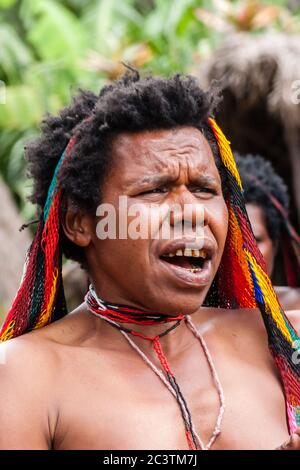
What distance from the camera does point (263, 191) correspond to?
4.71m

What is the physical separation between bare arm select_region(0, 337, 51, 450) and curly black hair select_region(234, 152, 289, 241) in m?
2.56

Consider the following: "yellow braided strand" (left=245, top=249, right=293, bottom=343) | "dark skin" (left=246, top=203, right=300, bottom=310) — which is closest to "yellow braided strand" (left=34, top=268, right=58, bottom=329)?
"yellow braided strand" (left=245, top=249, right=293, bottom=343)

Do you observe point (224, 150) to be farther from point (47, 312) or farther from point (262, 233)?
point (262, 233)

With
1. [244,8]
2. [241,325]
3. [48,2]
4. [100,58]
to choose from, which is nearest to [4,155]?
[48,2]

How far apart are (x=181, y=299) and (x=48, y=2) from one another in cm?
944

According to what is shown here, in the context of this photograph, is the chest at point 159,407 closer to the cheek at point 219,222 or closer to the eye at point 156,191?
the cheek at point 219,222

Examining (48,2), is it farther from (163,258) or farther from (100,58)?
(163,258)

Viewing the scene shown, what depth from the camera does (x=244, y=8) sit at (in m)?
7.70

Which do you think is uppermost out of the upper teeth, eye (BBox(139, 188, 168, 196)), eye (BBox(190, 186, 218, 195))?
eye (BBox(190, 186, 218, 195))

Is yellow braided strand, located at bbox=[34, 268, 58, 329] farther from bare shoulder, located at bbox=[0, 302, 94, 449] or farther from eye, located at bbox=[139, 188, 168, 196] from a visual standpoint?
eye, located at bbox=[139, 188, 168, 196]

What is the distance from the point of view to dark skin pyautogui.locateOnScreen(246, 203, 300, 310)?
4473mm

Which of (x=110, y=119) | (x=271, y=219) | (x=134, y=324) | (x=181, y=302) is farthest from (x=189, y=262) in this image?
(x=271, y=219)

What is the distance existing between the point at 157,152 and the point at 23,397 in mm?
811

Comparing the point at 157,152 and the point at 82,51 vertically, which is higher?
the point at 82,51
